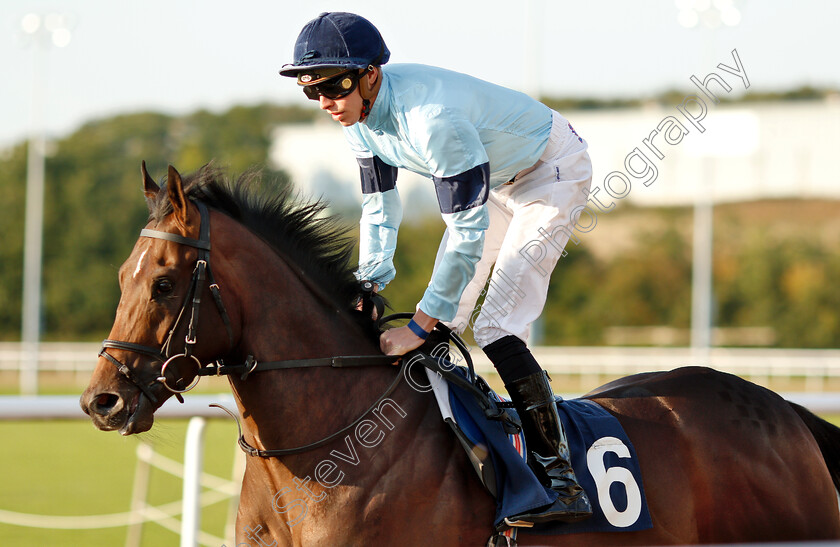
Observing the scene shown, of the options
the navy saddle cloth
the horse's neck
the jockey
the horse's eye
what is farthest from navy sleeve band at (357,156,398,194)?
the horse's eye

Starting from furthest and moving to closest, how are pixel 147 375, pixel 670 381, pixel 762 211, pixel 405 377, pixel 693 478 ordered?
pixel 762 211
pixel 670 381
pixel 693 478
pixel 405 377
pixel 147 375

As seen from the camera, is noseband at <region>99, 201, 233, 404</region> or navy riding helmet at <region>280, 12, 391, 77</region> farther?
navy riding helmet at <region>280, 12, 391, 77</region>

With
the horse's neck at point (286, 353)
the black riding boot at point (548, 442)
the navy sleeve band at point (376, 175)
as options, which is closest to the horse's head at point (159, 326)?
the horse's neck at point (286, 353)

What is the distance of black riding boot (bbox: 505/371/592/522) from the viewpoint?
8.71ft

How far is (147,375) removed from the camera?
236 cm

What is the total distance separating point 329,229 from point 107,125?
38594 mm

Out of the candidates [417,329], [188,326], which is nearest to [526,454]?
[417,329]

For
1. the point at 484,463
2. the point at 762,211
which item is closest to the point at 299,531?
the point at 484,463

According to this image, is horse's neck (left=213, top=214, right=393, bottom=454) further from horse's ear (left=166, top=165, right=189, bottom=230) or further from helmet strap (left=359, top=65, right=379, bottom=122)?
helmet strap (left=359, top=65, right=379, bottom=122)

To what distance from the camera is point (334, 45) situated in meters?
2.62

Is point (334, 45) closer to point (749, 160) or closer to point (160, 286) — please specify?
point (160, 286)

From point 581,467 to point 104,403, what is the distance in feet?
4.53

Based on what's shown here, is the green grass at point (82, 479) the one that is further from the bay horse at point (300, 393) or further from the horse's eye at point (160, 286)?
the horse's eye at point (160, 286)

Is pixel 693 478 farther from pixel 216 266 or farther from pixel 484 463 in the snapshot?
pixel 216 266
